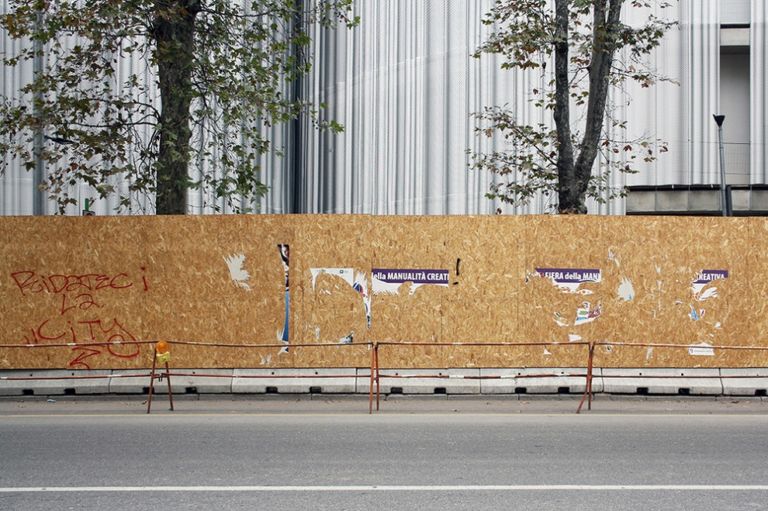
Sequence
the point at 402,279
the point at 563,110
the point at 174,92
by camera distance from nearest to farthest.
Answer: the point at 402,279
the point at 174,92
the point at 563,110

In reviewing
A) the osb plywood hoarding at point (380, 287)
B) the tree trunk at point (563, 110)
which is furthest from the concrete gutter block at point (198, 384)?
the tree trunk at point (563, 110)

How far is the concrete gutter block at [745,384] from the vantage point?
14089mm

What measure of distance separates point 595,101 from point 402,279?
549 cm

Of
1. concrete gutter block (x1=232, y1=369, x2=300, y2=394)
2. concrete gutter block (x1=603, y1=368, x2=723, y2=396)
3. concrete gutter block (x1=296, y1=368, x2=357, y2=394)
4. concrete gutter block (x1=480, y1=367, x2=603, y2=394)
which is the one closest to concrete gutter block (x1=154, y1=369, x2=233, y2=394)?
concrete gutter block (x1=232, y1=369, x2=300, y2=394)

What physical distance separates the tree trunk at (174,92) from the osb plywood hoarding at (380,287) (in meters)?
1.88

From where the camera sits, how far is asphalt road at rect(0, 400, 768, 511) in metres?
7.39

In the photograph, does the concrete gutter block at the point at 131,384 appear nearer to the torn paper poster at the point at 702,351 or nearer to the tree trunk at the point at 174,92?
the tree trunk at the point at 174,92

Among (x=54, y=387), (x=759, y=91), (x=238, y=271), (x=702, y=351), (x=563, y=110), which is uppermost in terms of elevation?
(x=759, y=91)

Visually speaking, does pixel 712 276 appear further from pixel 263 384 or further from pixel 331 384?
pixel 263 384

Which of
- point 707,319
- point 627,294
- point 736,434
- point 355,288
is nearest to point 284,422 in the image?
point 355,288

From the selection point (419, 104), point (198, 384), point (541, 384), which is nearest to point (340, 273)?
point (198, 384)

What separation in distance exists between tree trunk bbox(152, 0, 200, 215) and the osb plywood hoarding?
1.88 m

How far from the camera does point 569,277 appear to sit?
48.9 feet

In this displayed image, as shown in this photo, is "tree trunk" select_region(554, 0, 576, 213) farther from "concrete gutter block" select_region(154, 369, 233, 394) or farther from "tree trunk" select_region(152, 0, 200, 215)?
"concrete gutter block" select_region(154, 369, 233, 394)
